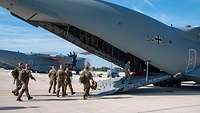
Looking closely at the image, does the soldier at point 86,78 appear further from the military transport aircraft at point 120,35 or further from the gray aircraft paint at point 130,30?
the gray aircraft paint at point 130,30

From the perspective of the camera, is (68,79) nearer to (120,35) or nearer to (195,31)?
(120,35)

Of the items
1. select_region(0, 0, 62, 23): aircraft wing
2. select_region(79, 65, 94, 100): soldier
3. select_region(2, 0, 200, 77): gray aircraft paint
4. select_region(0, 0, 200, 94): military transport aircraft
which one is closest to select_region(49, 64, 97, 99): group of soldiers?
select_region(79, 65, 94, 100): soldier

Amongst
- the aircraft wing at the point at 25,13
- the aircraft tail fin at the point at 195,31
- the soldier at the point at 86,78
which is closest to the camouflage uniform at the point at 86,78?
the soldier at the point at 86,78

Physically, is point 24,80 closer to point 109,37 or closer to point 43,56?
point 109,37

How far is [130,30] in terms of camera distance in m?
17.7

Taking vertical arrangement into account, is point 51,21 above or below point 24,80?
above

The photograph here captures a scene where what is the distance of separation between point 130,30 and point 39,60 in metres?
52.2

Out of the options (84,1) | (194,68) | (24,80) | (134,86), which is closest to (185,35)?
(194,68)

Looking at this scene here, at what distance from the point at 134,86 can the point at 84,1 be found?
526cm

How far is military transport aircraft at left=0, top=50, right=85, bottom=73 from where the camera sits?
212 feet

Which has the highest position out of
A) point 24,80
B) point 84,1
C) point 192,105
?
point 84,1

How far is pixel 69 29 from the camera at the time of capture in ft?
60.6

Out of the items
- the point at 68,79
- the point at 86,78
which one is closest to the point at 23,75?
the point at 86,78

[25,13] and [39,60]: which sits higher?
[39,60]
